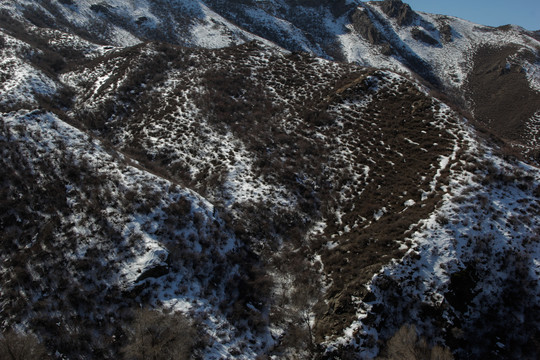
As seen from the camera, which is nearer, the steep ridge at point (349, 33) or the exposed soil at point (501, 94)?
the exposed soil at point (501, 94)

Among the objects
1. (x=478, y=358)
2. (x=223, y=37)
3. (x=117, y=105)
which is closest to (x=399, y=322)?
(x=478, y=358)

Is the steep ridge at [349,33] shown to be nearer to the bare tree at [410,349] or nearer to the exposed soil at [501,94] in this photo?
the exposed soil at [501,94]

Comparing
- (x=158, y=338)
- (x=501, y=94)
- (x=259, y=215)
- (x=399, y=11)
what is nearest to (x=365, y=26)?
(x=399, y=11)

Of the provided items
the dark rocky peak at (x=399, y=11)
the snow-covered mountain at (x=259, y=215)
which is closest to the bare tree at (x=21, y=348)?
the snow-covered mountain at (x=259, y=215)

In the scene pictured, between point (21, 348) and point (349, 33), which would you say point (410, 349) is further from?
point (349, 33)

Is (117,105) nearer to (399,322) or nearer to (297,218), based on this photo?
(297,218)

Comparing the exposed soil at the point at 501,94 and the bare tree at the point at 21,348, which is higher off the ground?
the exposed soil at the point at 501,94
